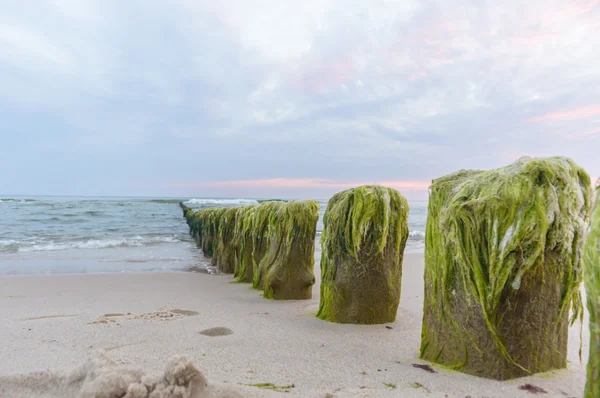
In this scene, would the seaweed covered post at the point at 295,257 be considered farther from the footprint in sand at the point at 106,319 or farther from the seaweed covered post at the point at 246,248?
the footprint in sand at the point at 106,319

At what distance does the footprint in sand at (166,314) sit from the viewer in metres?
4.49

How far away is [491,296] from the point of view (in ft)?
8.30

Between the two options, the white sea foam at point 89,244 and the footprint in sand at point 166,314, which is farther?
the white sea foam at point 89,244

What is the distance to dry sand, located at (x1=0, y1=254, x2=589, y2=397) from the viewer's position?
96.9 inches

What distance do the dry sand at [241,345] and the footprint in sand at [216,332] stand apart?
21mm

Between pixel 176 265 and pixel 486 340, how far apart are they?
921 cm

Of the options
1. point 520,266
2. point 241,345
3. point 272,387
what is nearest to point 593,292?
point 520,266

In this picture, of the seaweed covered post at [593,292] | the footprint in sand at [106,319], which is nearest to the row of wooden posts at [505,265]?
the seaweed covered post at [593,292]

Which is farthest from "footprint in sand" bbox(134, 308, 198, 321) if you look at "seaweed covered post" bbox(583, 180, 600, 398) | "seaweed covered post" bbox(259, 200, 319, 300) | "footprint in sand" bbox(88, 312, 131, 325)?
"seaweed covered post" bbox(583, 180, 600, 398)

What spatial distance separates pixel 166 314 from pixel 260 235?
254 centimetres

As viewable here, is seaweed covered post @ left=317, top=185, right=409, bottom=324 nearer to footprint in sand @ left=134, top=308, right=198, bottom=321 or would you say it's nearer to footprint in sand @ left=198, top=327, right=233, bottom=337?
footprint in sand @ left=198, top=327, right=233, bottom=337

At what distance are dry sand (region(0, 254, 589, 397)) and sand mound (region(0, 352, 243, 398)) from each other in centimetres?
6

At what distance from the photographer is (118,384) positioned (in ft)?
6.72

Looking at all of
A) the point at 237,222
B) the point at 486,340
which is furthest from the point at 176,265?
the point at 486,340
